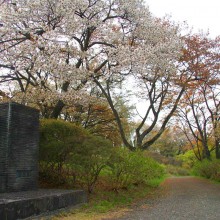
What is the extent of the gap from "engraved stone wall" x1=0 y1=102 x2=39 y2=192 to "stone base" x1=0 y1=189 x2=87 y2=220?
127cm

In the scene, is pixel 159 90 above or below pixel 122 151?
above

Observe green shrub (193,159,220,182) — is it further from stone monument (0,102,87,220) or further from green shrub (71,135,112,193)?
stone monument (0,102,87,220)

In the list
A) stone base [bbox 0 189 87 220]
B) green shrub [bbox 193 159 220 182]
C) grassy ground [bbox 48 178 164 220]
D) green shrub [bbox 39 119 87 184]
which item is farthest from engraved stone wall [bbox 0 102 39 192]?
green shrub [bbox 193 159 220 182]

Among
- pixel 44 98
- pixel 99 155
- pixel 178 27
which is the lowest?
pixel 99 155

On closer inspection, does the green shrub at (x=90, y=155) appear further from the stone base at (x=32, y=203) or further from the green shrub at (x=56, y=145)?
the stone base at (x=32, y=203)

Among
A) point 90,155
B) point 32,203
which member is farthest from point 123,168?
point 32,203

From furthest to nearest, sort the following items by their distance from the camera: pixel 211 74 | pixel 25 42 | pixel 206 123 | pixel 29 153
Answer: pixel 206 123 < pixel 211 74 < pixel 25 42 < pixel 29 153

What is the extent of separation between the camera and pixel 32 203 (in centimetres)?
672

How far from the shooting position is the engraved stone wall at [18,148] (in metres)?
8.34

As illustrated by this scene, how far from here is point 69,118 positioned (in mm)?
21188

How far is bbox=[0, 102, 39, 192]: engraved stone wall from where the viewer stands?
834 cm

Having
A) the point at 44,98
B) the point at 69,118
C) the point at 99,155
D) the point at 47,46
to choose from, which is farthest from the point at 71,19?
the point at 69,118

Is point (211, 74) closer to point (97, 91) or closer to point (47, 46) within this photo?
point (97, 91)

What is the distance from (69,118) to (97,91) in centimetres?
272
